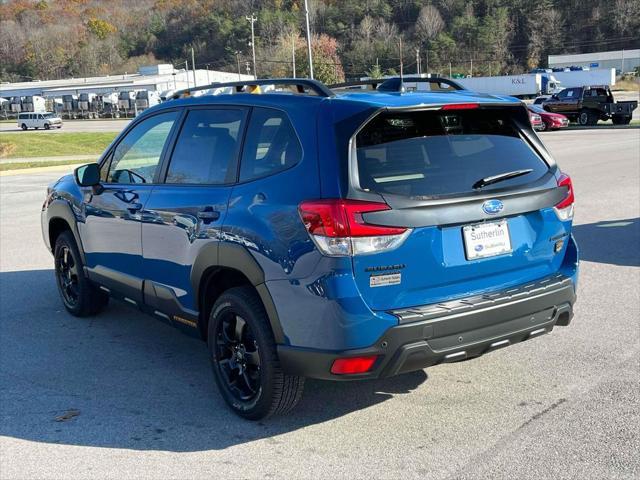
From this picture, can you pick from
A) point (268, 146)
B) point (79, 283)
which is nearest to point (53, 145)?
point (79, 283)

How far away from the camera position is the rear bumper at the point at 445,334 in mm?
3576

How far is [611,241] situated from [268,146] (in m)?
6.24

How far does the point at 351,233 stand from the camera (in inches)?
136

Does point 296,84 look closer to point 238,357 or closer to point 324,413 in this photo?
point 238,357

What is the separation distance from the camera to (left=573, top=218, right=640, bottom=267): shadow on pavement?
8.02m

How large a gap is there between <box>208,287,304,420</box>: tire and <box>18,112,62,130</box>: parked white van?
61.3m

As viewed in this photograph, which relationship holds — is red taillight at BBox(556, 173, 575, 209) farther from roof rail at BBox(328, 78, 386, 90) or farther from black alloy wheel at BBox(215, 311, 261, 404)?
black alloy wheel at BBox(215, 311, 261, 404)

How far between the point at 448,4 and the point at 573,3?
26.9 metres

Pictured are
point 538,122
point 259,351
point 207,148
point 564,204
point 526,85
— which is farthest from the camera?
point 526,85

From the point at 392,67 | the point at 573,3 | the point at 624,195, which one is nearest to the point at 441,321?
the point at 624,195

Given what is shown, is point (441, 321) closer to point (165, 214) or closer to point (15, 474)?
point (165, 214)

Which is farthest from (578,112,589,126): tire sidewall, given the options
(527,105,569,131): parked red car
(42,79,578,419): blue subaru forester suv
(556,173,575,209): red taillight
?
(556,173,575,209): red taillight

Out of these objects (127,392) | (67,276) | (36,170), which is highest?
(67,276)

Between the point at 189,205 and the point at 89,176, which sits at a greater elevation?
the point at 89,176
